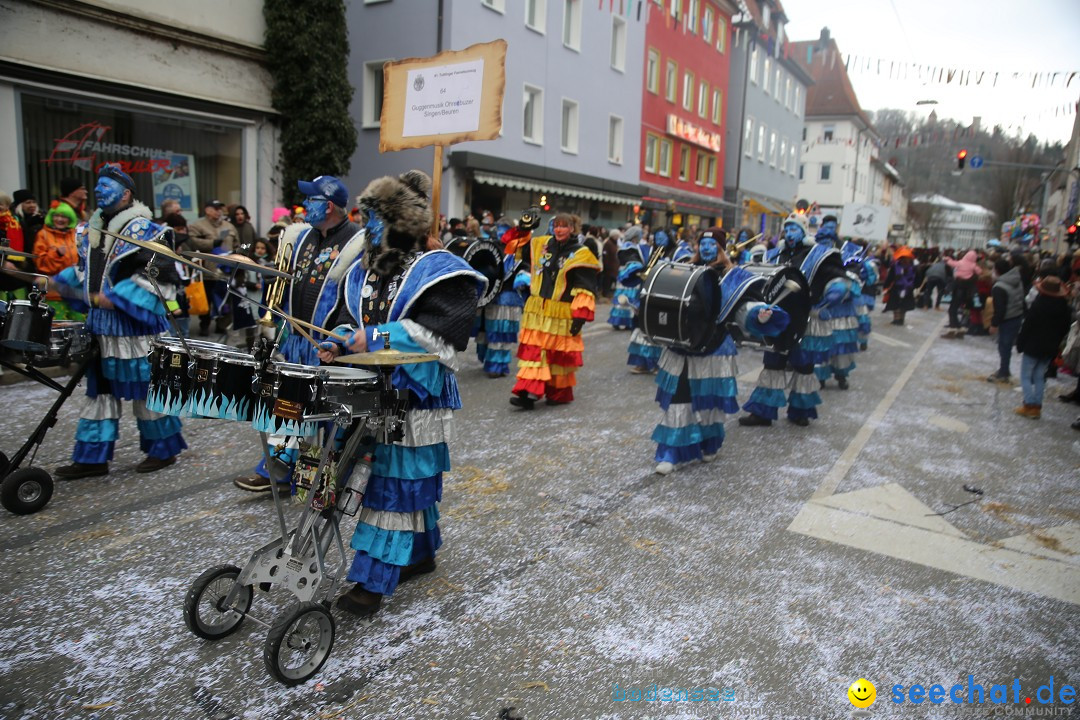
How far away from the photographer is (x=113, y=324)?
4723 millimetres

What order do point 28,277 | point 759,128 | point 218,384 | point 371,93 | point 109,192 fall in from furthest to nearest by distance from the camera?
point 759,128
point 371,93
point 109,192
point 28,277
point 218,384

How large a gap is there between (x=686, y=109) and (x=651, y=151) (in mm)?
4053

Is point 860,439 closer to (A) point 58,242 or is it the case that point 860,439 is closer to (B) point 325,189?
(B) point 325,189

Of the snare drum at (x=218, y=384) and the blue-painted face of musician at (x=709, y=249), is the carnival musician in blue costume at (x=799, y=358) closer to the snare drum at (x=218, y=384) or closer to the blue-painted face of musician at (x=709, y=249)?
the blue-painted face of musician at (x=709, y=249)

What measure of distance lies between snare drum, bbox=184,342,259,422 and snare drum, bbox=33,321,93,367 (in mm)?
2224

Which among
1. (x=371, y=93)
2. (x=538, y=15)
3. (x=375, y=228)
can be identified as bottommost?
(x=375, y=228)

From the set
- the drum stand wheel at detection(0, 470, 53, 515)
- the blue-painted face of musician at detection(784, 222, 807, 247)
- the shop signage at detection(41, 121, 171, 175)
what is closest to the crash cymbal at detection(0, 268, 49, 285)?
the drum stand wheel at detection(0, 470, 53, 515)

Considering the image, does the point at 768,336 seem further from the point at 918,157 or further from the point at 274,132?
the point at 918,157

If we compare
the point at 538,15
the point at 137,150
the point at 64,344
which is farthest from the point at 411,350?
the point at 538,15

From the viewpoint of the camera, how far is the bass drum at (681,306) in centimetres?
532

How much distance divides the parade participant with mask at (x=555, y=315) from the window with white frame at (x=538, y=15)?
15.3 meters

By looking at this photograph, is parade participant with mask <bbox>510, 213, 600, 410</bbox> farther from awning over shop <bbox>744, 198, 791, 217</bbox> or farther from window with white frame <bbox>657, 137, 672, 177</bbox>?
awning over shop <bbox>744, 198, 791, 217</bbox>

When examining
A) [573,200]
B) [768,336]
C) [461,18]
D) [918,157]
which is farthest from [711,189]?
[768,336]

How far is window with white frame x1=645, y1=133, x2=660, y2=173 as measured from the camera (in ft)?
92.6
